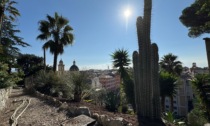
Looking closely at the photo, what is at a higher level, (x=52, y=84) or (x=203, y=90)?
(x=52, y=84)

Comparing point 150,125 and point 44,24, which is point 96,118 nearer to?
point 150,125

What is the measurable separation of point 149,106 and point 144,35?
2328 mm

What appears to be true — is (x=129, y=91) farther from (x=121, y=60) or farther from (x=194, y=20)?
(x=194, y=20)

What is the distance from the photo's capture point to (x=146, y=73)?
613 cm

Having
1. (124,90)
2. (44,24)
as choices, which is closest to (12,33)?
(44,24)

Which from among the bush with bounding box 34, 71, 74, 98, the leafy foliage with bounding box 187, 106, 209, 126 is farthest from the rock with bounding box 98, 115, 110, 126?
the bush with bounding box 34, 71, 74, 98

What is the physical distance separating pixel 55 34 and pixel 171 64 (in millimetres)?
14125

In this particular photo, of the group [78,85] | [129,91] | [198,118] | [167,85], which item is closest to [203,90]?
[198,118]

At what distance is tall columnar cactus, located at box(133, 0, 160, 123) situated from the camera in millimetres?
6105

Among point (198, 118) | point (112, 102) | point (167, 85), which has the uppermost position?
point (167, 85)

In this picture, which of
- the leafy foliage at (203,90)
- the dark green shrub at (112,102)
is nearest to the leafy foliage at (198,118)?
the leafy foliage at (203,90)

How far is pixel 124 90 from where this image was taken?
12.7 m

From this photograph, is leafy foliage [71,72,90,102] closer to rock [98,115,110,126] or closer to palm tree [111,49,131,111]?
rock [98,115,110,126]

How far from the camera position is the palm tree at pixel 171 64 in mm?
22688
